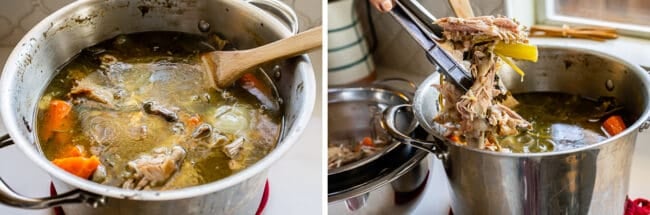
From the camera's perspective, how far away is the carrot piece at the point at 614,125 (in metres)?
1.11

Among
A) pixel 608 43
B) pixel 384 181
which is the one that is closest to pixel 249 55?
pixel 384 181

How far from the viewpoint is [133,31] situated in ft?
3.90

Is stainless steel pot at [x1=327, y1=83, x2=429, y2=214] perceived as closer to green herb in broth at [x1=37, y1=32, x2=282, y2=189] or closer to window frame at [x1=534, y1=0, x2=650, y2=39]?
green herb in broth at [x1=37, y1=32, x2=282, y2=189]

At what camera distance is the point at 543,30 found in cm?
147

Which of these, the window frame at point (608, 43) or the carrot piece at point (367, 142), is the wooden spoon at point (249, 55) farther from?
the window frame at point (608, 43)

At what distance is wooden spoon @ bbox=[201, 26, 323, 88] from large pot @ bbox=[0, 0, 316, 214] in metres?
0.03

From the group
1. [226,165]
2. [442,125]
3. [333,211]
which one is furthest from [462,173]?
[226,165]

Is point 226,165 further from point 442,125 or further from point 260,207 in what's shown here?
point 442,125

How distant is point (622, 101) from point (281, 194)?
51 cm

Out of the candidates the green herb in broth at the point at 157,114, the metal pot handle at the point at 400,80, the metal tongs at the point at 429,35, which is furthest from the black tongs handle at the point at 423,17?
the metal pot handle at the point at 400,80

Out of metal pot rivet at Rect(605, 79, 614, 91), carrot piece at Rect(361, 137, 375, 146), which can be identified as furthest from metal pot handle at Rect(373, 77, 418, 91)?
metal pot rivet at Rect(605, 79, 614, 91)

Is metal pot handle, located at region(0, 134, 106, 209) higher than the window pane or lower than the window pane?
lower

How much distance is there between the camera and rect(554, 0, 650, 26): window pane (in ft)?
4.80

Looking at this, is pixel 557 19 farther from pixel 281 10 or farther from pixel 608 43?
pixel 281 10
